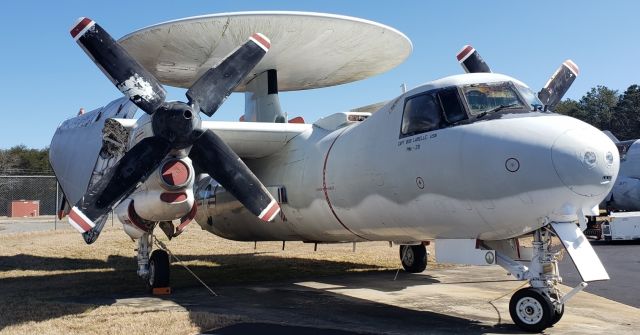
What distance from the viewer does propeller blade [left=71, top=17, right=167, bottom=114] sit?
10.2m

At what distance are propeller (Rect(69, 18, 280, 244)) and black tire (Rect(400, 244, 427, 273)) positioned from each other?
20.1 ft

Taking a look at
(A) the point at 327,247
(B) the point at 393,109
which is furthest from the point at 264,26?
(A) the point at 327,247

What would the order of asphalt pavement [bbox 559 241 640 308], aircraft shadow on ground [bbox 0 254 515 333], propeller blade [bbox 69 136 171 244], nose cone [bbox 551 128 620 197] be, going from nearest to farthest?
nose cone [bbox 551 128 620 197], aircraft shadow on ground [bbox 0 254 515 333], propeller blade [bbox 69 136 171 244], asphalt pavement [bbox 559 241 640 308]

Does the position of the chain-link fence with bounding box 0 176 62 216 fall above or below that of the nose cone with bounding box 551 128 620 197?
above

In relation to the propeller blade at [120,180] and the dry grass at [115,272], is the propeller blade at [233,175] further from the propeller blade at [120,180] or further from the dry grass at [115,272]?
the dry grass at [115,272]

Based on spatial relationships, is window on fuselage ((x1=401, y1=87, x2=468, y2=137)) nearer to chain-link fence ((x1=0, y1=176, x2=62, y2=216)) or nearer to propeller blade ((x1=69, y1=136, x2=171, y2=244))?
propeller blade ((x1=69, y1=136, x2=171, y2=244))

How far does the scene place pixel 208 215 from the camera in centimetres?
1570

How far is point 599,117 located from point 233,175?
72.5 metres

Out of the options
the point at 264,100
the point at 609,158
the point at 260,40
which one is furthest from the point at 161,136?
the point at 264,100

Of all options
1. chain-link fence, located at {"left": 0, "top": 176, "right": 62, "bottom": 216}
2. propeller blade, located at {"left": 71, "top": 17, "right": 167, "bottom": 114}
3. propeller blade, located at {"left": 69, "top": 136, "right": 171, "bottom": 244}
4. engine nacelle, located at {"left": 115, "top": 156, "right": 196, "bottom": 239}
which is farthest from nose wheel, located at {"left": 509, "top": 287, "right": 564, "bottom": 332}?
chain-link fence, located at {"left": 0, "top": 176, "right": 62, "bottom": 216}

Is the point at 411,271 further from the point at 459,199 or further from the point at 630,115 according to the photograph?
the point at 630,115

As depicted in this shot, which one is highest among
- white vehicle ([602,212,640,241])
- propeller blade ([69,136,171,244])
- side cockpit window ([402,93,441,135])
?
side cockpit window ([402,93,441,135])

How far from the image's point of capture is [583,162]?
683cm

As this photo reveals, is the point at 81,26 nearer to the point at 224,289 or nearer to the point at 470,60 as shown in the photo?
the point at 224,289
